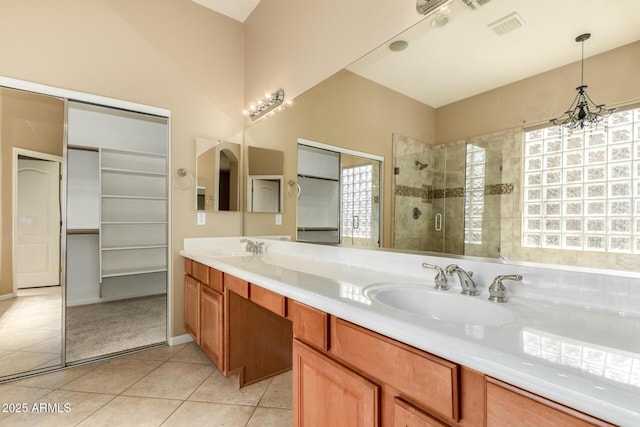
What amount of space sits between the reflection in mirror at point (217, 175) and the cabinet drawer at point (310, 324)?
1.84 m

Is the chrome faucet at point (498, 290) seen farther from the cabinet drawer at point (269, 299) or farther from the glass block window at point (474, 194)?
the cabinet drawer at point (269, 299)

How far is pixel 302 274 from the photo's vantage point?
1.51 meters

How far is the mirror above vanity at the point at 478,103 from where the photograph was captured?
903 millimetres

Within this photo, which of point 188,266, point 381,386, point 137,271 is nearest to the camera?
point 381,386

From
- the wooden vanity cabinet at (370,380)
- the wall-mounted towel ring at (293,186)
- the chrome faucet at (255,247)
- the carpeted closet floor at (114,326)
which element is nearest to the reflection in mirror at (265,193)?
the wall-mounted towel ring at (293,186)

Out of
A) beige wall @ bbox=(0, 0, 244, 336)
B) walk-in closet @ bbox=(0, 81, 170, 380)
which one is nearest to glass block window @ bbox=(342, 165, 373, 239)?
beige wall @ bbox=(0, 0, 244, 336)

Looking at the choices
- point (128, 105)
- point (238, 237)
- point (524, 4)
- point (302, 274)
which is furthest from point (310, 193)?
point (128, 105)

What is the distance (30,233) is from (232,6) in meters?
2.48

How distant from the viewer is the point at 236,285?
1744mm

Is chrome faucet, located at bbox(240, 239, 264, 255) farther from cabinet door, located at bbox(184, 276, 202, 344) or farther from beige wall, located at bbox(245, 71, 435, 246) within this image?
cabinet door, located at bbox(184, 276, 202, 344)

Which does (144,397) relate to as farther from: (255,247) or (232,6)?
(232,6)

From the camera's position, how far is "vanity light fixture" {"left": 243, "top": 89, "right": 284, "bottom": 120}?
8.11 feet

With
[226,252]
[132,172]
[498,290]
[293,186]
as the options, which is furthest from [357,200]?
[132,172]

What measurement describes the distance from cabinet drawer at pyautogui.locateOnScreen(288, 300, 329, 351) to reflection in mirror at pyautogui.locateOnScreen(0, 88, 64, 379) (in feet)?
6.82
